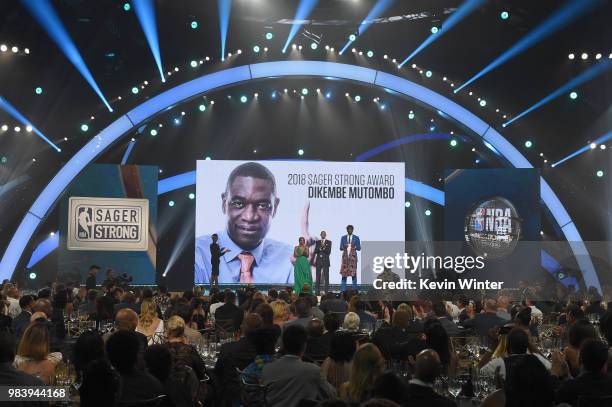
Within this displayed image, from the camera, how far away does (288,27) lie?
20188 mm

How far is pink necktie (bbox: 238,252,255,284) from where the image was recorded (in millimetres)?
19625

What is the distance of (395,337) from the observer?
7582 mm

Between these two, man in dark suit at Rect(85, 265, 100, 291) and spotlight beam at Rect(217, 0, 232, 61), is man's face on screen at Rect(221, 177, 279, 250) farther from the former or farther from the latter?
man in dark suit at Rect(85, 265, 100, 291)

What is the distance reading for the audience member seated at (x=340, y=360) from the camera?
5777 millimetres

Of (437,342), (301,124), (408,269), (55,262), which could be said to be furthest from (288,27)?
(437,342)

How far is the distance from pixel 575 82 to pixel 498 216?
4.15 m

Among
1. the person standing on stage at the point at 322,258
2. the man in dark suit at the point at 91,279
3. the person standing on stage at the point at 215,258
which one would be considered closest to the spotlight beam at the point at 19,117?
the man in dark suit at the point at 91,279

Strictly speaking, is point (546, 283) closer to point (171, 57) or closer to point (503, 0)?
point (503, 0)

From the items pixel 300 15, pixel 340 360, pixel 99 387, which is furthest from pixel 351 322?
pixel 300 15

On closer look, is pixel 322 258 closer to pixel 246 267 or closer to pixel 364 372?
pixel 246 267

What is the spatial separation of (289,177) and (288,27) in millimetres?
3732

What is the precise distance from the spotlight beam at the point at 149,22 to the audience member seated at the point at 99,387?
16.0 m

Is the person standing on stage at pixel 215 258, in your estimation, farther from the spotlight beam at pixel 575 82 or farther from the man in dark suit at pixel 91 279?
the spotlight beam at pixel 575 82

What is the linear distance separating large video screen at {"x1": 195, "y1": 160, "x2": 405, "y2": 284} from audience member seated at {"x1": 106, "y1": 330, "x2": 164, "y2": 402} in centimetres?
1469
